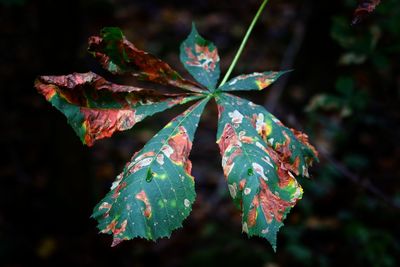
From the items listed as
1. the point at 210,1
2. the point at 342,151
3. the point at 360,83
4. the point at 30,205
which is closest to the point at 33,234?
the point at 30,205

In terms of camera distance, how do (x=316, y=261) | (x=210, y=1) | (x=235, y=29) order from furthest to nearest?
(x=210, y=1), (x=235, y=29), (x=316, y=261)

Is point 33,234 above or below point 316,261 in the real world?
below

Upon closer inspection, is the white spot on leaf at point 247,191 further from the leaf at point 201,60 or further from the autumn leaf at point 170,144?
the leaf at point 201,60

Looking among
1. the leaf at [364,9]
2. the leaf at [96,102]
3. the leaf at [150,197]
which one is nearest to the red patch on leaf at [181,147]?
the leaf at [150,197]

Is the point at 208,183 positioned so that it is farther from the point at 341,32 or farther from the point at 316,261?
the point at 341,32

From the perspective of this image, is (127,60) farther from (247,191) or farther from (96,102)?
(247,191)

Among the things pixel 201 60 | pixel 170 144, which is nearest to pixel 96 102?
pixel 170 144

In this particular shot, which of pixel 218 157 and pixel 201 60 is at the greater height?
pixel 201 60
